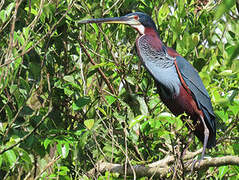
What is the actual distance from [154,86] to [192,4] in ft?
2.63

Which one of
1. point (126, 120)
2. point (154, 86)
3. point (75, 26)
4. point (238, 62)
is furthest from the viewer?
point (154, 86)

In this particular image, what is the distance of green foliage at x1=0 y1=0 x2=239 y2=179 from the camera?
2.66 metres

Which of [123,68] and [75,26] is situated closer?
[123,68]

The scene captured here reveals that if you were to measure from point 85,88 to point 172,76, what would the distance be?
82 cm

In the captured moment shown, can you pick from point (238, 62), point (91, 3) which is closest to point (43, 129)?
point (91, 3)

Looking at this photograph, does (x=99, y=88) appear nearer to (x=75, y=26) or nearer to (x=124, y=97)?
(x=124, y=97)

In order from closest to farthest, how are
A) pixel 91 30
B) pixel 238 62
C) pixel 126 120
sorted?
1. pixel 238 62
2. pixel 126 120
3. pixel 91 30

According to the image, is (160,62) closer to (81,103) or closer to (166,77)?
(166,77)

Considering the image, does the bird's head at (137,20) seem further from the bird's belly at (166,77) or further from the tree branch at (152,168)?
the tree branch at (152,168)

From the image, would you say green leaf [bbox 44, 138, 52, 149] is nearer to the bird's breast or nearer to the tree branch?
the tree branch

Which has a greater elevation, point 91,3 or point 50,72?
point 91,3

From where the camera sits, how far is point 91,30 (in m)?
3.34

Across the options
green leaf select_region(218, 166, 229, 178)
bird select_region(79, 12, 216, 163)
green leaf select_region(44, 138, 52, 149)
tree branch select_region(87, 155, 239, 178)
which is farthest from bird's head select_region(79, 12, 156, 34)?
green leaf select_region(218, 166, 229, 178)

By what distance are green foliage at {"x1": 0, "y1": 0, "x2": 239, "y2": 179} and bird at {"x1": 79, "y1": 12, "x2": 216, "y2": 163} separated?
4.3 inches
